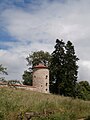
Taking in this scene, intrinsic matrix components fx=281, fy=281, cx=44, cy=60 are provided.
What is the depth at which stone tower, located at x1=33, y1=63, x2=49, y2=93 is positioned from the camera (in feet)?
198

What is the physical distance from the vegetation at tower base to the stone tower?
1473 millimetres

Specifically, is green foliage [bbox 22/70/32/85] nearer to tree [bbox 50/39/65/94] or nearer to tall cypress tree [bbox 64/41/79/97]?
tree [bbox 50/39/65/94]

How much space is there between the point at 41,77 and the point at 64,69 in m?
5.92

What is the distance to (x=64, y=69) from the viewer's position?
190ft

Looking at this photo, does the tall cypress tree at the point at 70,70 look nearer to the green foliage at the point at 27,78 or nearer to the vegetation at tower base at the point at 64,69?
the vegetation at tower base at the point at 64,69

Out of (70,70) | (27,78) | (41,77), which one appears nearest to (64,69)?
(70,70)

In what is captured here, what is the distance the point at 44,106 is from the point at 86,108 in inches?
200

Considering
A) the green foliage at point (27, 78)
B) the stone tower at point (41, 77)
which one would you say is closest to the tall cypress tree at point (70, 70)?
the stone tower at point (41, 77)

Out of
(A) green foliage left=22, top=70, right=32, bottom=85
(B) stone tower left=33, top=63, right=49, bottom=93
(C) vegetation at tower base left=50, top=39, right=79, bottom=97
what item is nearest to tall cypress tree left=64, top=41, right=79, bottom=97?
(C) vegetation at tower base left=50, top=39, right=79, bottom=97

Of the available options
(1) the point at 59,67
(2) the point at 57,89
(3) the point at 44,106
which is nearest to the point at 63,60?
(1) the point at 59,67

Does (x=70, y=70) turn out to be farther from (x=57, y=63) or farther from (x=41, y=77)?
(x=41, y=77)

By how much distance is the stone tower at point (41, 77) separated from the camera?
6050 centimetres

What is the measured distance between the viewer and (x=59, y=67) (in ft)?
193

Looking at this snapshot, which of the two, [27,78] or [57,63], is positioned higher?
[57,63]
